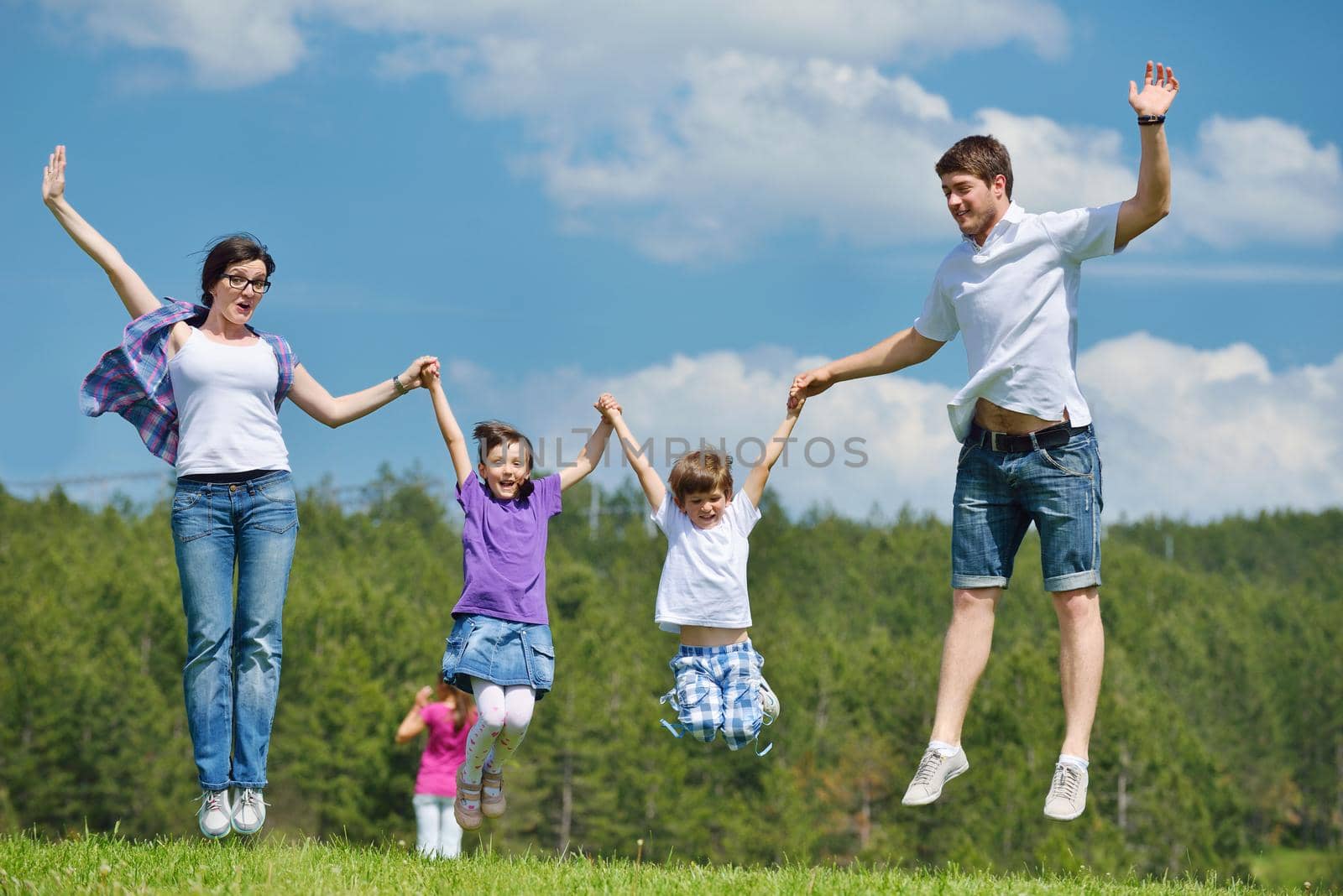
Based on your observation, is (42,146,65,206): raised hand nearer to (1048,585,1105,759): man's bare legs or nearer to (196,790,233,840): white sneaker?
(196,790,233,840): white sneaker

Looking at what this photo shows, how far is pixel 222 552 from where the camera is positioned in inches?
273

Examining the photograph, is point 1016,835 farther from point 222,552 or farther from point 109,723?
point 222,552

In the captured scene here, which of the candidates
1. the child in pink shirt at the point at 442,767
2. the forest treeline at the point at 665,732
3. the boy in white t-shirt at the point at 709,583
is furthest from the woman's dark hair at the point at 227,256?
the forest treeline at the point at 665,732

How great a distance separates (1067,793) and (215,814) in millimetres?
4272

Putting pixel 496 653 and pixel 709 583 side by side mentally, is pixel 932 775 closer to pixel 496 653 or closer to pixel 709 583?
pixel 709 583

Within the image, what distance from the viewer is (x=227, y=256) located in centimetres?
713

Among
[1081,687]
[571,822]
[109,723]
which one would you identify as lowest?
[571,822]

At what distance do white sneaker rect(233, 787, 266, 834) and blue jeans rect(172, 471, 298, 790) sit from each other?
58mm

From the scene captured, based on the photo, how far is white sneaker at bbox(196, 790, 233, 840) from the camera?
22.5 feet

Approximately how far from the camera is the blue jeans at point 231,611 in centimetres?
688

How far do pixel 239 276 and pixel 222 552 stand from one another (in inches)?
57.4

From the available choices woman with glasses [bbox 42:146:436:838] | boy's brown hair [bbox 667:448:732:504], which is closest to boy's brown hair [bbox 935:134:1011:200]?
boy's brown hair [bbox 667:448:732:504]

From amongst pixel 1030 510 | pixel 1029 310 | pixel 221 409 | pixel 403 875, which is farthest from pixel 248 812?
pixel 1029 310

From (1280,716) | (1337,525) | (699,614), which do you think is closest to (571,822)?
(1280,716)
